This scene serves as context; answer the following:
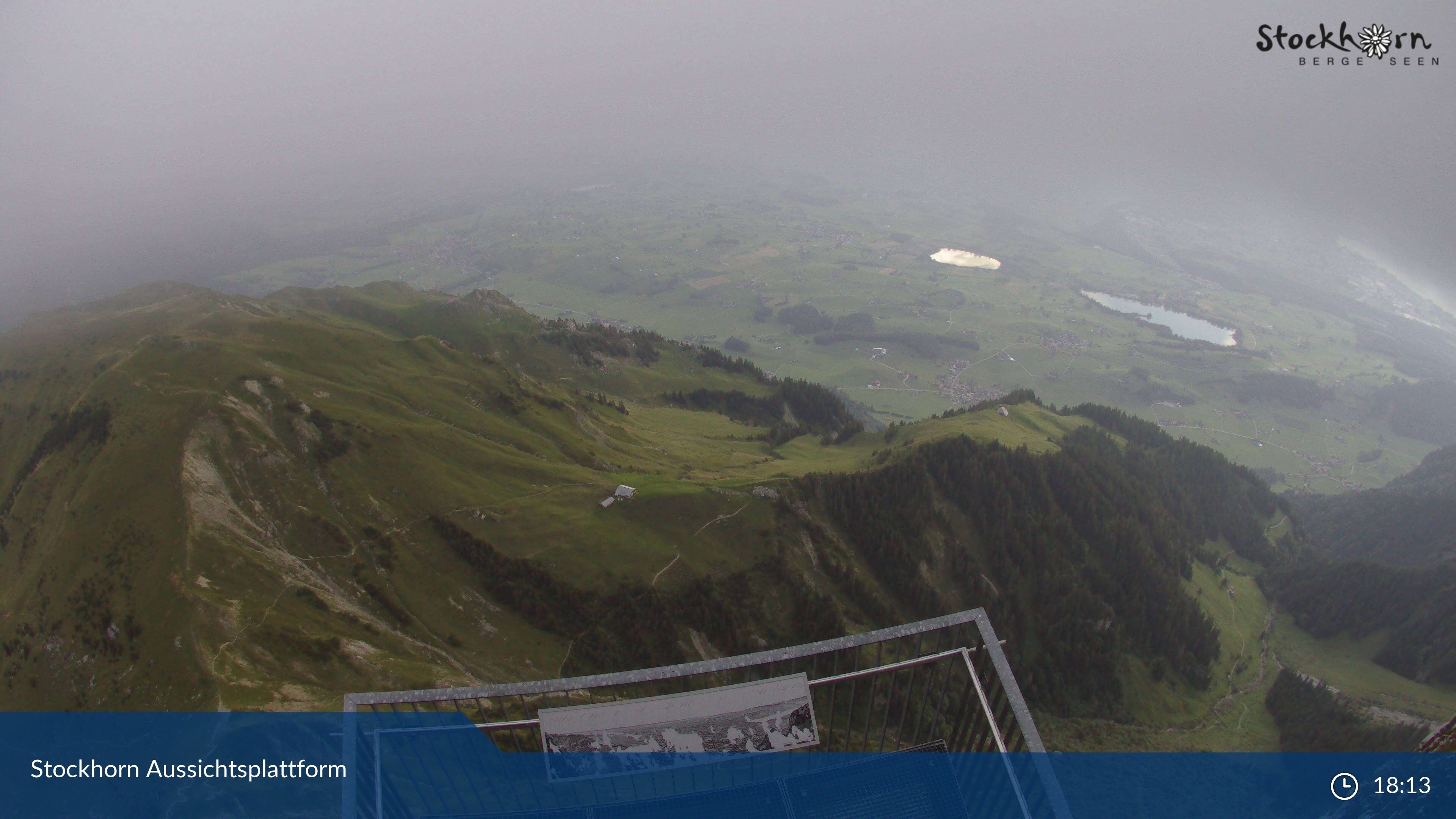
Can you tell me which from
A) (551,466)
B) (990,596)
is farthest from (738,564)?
(990,596)

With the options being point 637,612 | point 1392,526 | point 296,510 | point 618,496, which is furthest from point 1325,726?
point 296,510

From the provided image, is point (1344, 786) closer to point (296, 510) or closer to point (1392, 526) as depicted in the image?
point (296, 510)

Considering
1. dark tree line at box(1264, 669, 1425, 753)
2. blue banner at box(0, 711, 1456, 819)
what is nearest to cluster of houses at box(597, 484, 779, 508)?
blue banner at box(0, 711, 1456, 819)

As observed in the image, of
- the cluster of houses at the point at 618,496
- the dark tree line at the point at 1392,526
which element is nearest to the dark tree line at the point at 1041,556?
the cluster of houses at the point at 618,496

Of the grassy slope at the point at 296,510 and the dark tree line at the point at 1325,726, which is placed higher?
the grassy slope at the point at 296,510

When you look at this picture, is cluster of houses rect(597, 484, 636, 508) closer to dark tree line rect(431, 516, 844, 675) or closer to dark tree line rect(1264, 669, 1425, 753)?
dark tree line rect(431, 516, 844, 675)

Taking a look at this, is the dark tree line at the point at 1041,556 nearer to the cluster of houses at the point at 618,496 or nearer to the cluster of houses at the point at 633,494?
the cluster of houses at the point at 633,494

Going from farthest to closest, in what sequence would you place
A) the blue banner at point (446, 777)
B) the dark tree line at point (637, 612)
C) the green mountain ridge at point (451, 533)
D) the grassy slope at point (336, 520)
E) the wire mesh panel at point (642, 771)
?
the dark tree line at point (637, 612)
the green mountain ridge at point (451, 533)
the grassy slope at point (336, 520)
the blue banner at point (446, 777)
the wire mesh panel at point (642, 771)

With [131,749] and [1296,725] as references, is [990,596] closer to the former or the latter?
[1296,725]
